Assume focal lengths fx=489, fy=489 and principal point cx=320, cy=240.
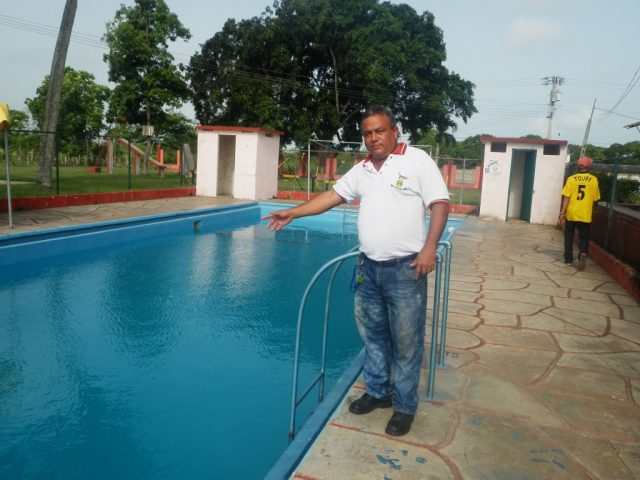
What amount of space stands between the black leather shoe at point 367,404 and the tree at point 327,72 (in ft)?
69.1

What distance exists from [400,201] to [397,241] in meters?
0.20

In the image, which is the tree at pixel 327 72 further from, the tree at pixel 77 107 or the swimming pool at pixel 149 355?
the swimming pool at pixel 149 355

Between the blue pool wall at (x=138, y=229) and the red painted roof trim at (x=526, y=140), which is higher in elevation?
the red painted roof trim at (x=526, y=140)

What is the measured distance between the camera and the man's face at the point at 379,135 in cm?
242

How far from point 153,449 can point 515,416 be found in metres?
2.29

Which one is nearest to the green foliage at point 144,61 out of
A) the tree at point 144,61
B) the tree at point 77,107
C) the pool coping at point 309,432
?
the tree at point 144,61

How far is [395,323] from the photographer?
2.47 m

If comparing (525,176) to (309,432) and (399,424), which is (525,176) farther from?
(309,432)

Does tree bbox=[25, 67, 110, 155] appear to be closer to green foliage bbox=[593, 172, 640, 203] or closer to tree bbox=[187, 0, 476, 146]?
tree bbox=[187, 0, 476, 146]

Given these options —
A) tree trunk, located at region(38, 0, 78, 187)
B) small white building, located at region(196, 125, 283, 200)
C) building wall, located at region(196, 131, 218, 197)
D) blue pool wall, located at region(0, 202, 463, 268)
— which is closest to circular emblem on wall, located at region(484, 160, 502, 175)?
blue pool wall, located at region(0, 202, 463, 268)

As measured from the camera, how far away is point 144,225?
1048cm

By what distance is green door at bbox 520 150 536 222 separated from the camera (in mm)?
13562

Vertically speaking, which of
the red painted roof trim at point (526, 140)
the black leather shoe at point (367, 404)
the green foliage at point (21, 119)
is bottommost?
the black leather shoe at point (367, 404)

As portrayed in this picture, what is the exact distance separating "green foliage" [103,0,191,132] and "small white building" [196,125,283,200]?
807 centimetres
